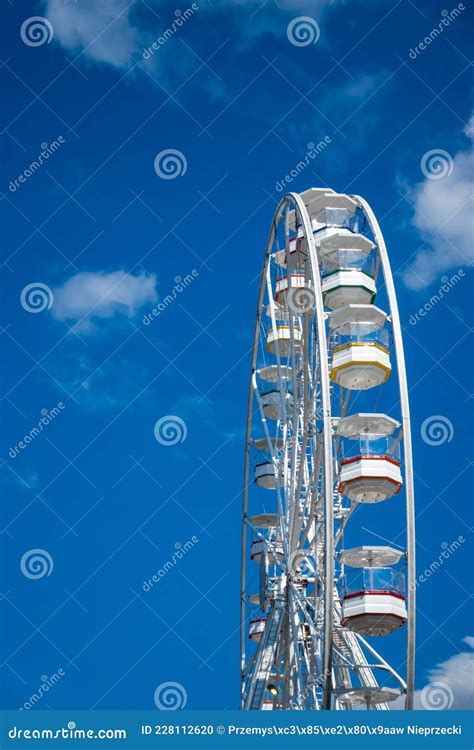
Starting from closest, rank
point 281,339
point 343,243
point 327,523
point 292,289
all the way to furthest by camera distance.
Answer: point 327,523
point 343,243
point 292,289
point 281,339

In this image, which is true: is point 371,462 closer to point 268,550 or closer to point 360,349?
point 360,349

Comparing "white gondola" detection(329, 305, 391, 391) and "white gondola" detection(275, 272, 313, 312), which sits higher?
"white gondola" detection(275, 272, 313, 312)

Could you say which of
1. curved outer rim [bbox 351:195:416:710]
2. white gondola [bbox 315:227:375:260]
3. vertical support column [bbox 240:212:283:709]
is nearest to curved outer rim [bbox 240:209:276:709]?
vertical support column [bbox 240:212:283:709]

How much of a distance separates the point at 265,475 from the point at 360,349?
10.1 metres

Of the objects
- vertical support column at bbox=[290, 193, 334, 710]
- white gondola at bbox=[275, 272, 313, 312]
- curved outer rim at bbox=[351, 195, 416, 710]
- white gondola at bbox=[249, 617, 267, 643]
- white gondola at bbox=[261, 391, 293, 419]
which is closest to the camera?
curved outer rim at bbox=[351, 195, 416, 710]

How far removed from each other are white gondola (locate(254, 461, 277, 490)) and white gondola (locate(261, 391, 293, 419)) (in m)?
1.91

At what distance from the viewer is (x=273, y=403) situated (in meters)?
44.2

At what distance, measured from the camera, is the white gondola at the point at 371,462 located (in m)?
34.4

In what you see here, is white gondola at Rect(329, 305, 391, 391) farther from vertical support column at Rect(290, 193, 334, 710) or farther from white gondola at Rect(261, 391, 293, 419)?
white gondola at Rect(261, 391, 293, 419)

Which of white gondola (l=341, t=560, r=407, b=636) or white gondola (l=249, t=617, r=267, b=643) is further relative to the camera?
white gondola (l=249, t=617, r=267, b=643)

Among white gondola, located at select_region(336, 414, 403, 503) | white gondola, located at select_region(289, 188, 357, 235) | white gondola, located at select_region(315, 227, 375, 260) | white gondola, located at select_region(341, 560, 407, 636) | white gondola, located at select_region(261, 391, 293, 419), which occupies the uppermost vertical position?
white gondola, located at select_region(289, 188, 357, 235)

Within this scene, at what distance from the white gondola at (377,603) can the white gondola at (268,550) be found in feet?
29.5

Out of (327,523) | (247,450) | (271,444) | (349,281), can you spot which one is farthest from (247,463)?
(327,523)

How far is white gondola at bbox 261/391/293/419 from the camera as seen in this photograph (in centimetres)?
4341
